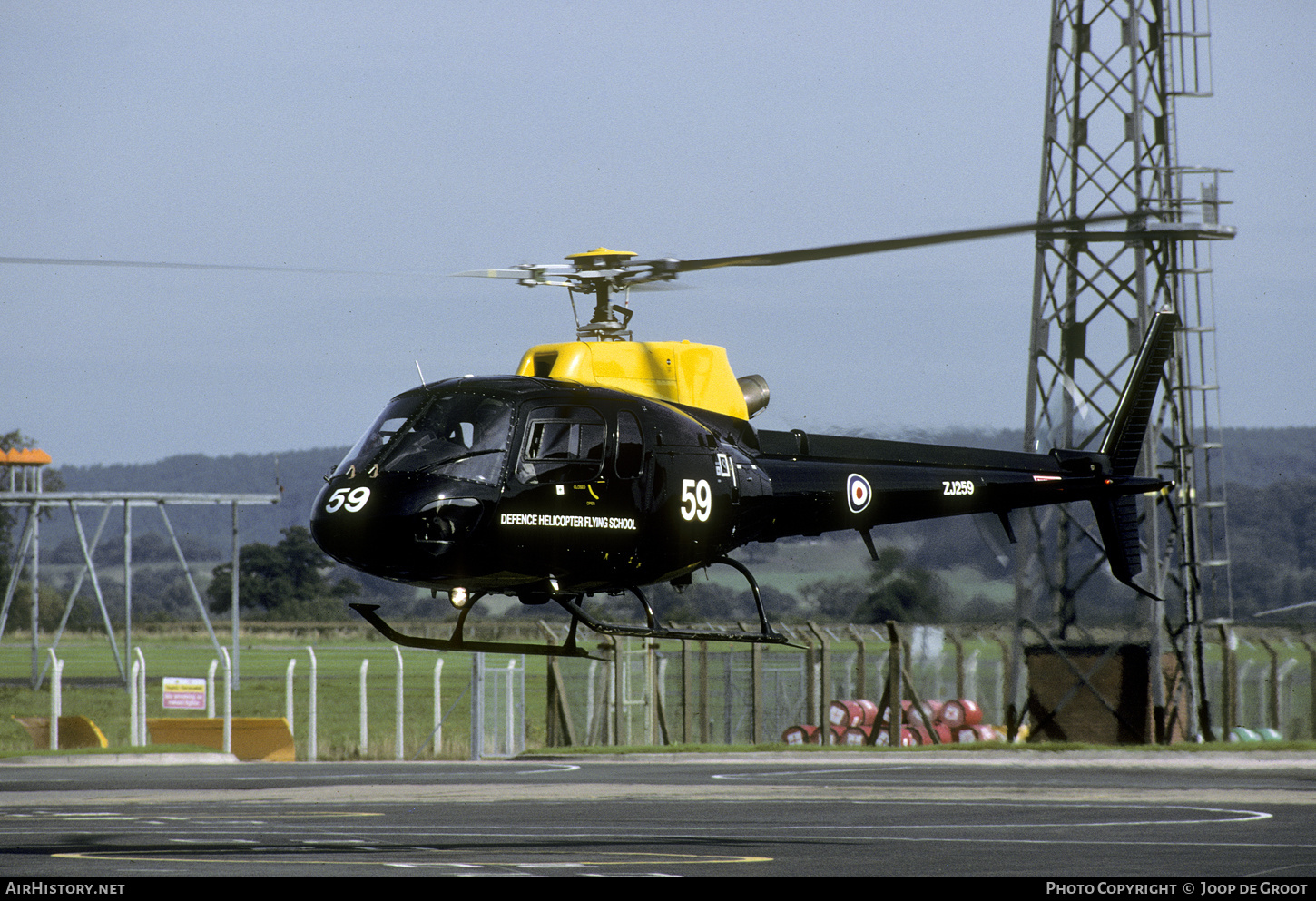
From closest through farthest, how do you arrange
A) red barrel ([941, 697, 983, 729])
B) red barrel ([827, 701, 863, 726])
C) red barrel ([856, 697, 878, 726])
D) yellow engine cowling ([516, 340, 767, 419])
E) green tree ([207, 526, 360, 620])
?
yellow engine cowling ([516, 340, 767, 419]) < red barrel ([856, 697, 878, 726]) < red barrel ([827, 701, 863, 726]) < red barrel ([941, 697, 983, 729]) < green tree ([207, 526, 360, 620])

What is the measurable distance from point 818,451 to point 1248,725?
2085cm

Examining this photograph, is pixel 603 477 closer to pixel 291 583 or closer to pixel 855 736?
pixel 855 736

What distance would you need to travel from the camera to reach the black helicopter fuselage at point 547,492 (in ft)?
41.7

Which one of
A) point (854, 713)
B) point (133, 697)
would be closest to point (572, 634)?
point (133, 697)

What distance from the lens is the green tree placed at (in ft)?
349

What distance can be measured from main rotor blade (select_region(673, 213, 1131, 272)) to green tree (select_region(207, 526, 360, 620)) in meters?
92.1

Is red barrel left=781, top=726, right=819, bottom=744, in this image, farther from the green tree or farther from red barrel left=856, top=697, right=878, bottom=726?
the green tree

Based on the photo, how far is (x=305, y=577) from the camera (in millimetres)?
109000

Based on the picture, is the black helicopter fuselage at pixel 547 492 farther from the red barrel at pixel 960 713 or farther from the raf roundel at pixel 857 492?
the red barrel at pixel 960 713

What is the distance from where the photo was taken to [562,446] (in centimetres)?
1333

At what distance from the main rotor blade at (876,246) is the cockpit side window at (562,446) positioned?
2.08m

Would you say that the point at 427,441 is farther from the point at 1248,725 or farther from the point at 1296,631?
the point at 1248,725

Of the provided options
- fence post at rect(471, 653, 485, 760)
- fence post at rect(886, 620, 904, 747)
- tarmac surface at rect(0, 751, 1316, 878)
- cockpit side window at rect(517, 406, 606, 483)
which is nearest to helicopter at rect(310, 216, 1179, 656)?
cockpit side window at rect(517, 406, 606, 483)

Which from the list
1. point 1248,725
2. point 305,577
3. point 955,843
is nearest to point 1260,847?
point 955,843
